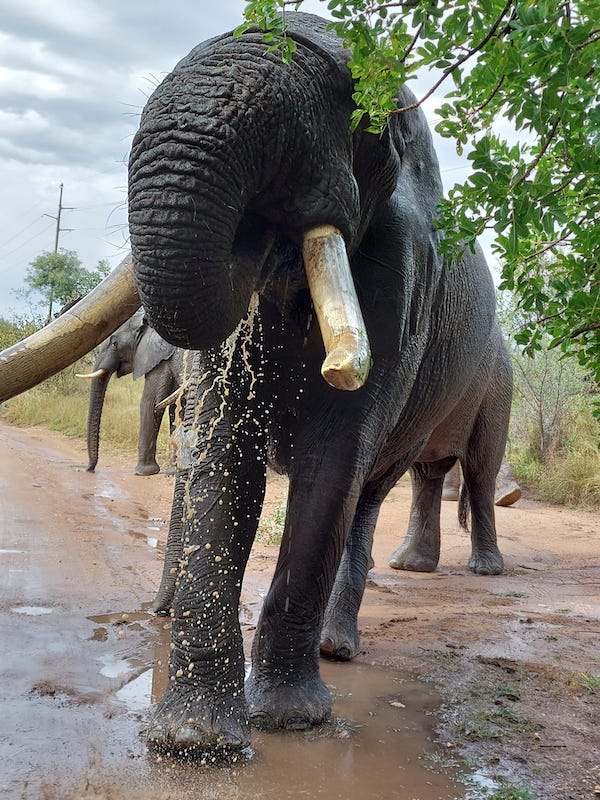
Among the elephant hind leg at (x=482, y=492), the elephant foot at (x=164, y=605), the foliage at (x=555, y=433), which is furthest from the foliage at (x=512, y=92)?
the foliage at (x=555, y=433)

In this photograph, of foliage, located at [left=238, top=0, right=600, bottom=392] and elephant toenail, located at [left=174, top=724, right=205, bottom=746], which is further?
elephant toenail, located at [left=174, top=724, right=205, bottom=746]

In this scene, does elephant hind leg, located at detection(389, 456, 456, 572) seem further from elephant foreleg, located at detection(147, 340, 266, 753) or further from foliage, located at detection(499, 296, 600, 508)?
foliage, located at detection(499, 296, 600, 508)

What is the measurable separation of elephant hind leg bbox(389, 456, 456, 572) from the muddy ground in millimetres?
193

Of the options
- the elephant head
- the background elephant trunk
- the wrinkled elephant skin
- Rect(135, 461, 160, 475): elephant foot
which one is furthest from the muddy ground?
Rect(135, 461, 160, 475): elephant foot

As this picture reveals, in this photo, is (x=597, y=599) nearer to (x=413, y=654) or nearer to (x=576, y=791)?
(x=413, y=654)

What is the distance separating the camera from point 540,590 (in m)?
7.38

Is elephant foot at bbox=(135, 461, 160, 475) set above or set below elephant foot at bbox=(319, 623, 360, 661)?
above

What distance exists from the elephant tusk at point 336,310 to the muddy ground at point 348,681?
1482 millimetres

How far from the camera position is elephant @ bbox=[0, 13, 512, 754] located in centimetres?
275

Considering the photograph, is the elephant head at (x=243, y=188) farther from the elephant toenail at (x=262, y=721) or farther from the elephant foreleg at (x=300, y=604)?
the elephant toenail at (x=262, y=721)

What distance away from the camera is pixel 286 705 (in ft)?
12.0

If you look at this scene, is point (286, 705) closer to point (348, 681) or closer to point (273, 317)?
point (348, 681)

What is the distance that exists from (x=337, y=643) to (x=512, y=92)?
2.94m

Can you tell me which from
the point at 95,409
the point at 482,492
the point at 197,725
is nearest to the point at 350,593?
the point at 197,725
